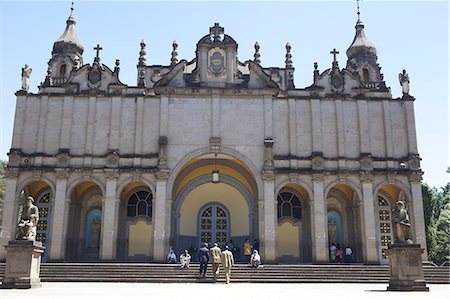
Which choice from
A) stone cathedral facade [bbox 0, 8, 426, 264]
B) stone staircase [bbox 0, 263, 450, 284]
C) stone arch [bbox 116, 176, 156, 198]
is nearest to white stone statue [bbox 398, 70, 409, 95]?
stone cathedral facade [bbox 0, 8, 426, 264]

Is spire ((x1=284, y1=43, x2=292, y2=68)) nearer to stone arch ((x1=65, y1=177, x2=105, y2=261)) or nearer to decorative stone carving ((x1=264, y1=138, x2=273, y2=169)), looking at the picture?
decorative stone carving ((x1=264, y1=138, x2=273, y2=169))

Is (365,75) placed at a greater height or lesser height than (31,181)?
greater

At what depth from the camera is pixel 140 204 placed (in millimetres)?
31641

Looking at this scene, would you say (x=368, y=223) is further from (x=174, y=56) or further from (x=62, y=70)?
(x=62, y=70)

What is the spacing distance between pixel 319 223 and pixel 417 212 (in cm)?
588

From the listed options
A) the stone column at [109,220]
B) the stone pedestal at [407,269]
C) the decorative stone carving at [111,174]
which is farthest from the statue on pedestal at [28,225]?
the stone pedestal at [407,269]

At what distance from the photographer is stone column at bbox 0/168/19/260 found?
27.8m

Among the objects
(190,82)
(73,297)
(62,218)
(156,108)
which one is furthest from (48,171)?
(73,297)

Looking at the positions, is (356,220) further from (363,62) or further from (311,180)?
(363,62)

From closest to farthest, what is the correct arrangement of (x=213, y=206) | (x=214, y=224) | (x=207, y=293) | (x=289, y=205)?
(x=207, y=293) < (x=289, y=205) < (x=214, y=224) < (x=213, y=206)

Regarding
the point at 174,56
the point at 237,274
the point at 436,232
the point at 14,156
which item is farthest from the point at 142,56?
the point at 436,232

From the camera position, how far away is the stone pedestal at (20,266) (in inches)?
658

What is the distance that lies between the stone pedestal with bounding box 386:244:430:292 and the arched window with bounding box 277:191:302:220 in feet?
47.4

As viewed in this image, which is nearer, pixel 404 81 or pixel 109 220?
pixel 109 220
